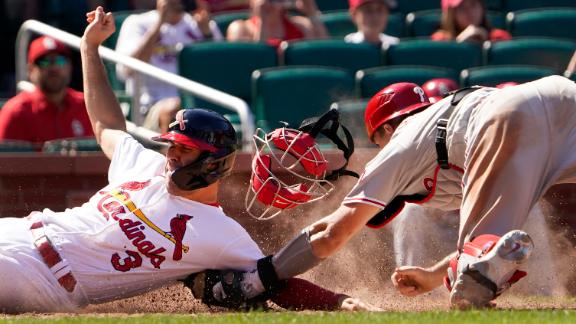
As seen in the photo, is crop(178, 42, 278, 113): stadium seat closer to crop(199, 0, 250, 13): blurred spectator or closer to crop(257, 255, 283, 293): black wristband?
crop(199, 0, 250, 13): blurred spectator

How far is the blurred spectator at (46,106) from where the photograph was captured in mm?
9648

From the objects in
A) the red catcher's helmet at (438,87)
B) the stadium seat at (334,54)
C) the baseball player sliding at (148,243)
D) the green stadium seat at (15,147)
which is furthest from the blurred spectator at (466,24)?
the baseball player sliding at (148,243)

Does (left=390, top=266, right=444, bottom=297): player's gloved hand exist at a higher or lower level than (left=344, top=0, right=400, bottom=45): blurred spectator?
lower

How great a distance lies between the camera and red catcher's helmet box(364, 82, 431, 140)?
6.46 m

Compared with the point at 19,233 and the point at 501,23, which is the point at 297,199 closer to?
the point at 19,233

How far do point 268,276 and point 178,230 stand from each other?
518 mm

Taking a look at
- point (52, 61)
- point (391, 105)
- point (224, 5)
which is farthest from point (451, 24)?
point (391, 105)

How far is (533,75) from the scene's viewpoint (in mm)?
10250

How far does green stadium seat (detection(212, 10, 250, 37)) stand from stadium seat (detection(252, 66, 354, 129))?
1799 mm

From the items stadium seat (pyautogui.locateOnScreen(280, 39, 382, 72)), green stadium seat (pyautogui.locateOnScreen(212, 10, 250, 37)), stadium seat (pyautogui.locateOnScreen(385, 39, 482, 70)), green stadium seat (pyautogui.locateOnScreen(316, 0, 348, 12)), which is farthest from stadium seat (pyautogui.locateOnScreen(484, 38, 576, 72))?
green stadium seat (pyautogui.locateOnScreen(212, 10, 250, 37))

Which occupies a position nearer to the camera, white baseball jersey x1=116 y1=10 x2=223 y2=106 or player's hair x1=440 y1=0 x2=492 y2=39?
white baseball jersey x1=116 y1=10 x2=223 y2=106

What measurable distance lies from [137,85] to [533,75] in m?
3.26

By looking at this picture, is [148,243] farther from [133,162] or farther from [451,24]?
[451,24]

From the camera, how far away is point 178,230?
623cm
